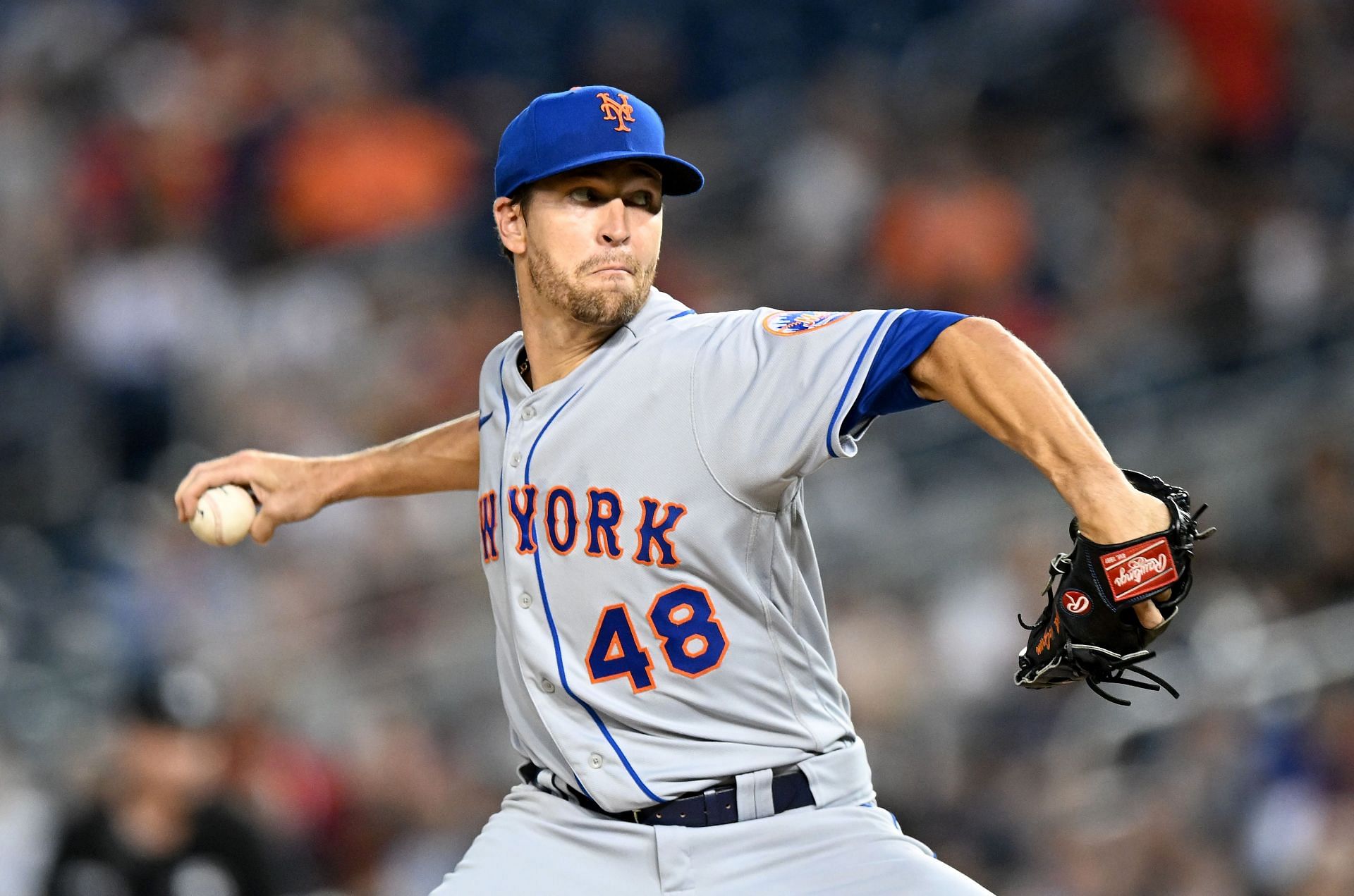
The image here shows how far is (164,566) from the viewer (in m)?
6.14

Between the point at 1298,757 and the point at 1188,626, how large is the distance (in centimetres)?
59

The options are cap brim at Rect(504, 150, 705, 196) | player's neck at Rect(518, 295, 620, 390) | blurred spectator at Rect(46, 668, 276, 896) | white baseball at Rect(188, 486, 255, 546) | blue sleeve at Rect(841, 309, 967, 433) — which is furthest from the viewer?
blurred spectator at Rect(46, 668, 276, 896)

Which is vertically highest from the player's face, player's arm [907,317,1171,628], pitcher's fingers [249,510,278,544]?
the player's face

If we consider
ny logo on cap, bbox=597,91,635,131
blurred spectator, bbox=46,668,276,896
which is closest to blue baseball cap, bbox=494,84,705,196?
ny logo on cap, bbox=597,91,635,131

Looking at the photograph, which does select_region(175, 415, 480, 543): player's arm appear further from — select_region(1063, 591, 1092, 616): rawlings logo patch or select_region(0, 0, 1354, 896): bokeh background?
select_region(0, 0, 1354, 896): bokeh background

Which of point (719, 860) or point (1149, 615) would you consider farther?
point (719, 860)

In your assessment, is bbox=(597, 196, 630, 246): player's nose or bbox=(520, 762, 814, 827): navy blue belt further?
bbox=(597, 196, 630, 246): player's nose

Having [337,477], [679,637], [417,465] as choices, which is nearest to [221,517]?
[337,477]

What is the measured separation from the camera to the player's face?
2582mm

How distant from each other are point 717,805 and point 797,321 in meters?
0.73

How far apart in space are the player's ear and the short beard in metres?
0.08

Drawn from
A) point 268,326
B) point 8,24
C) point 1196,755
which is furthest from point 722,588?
point 8,24

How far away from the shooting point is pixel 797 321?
7.89ft

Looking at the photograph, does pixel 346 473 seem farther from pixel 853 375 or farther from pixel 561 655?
pixel 853 375
